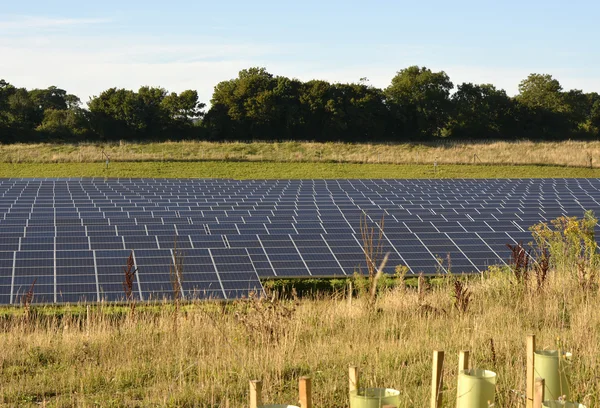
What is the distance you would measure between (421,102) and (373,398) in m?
71.5

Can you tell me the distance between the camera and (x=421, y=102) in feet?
243

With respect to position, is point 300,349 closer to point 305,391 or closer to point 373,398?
point 373,398

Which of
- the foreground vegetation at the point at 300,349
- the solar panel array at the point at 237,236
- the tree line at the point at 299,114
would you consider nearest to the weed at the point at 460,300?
the foreground vegetation at the point at 300,349

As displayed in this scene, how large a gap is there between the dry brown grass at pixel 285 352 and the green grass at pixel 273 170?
39.9m

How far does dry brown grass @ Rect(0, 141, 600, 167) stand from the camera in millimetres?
55000

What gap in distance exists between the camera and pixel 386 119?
7225cm

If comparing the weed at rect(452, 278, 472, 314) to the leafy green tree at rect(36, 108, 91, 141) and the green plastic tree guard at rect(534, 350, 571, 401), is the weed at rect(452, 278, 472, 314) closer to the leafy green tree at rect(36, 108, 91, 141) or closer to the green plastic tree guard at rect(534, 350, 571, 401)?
the green plastic tree guard at rect(534, 350, 571, 401)

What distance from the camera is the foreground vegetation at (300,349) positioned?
6.61 metres

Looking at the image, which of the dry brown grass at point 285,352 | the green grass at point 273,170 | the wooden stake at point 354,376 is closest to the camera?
the wooden stake at point 354,376

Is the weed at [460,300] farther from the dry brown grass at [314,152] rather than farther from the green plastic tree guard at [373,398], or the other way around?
the dry brown grass at [314,152]

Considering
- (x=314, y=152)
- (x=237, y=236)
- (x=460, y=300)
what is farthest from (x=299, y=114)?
(x=460, y=300)

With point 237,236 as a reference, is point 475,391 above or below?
above

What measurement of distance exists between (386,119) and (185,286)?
189 ft

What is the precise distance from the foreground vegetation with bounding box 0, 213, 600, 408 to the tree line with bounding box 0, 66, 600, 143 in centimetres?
5864
